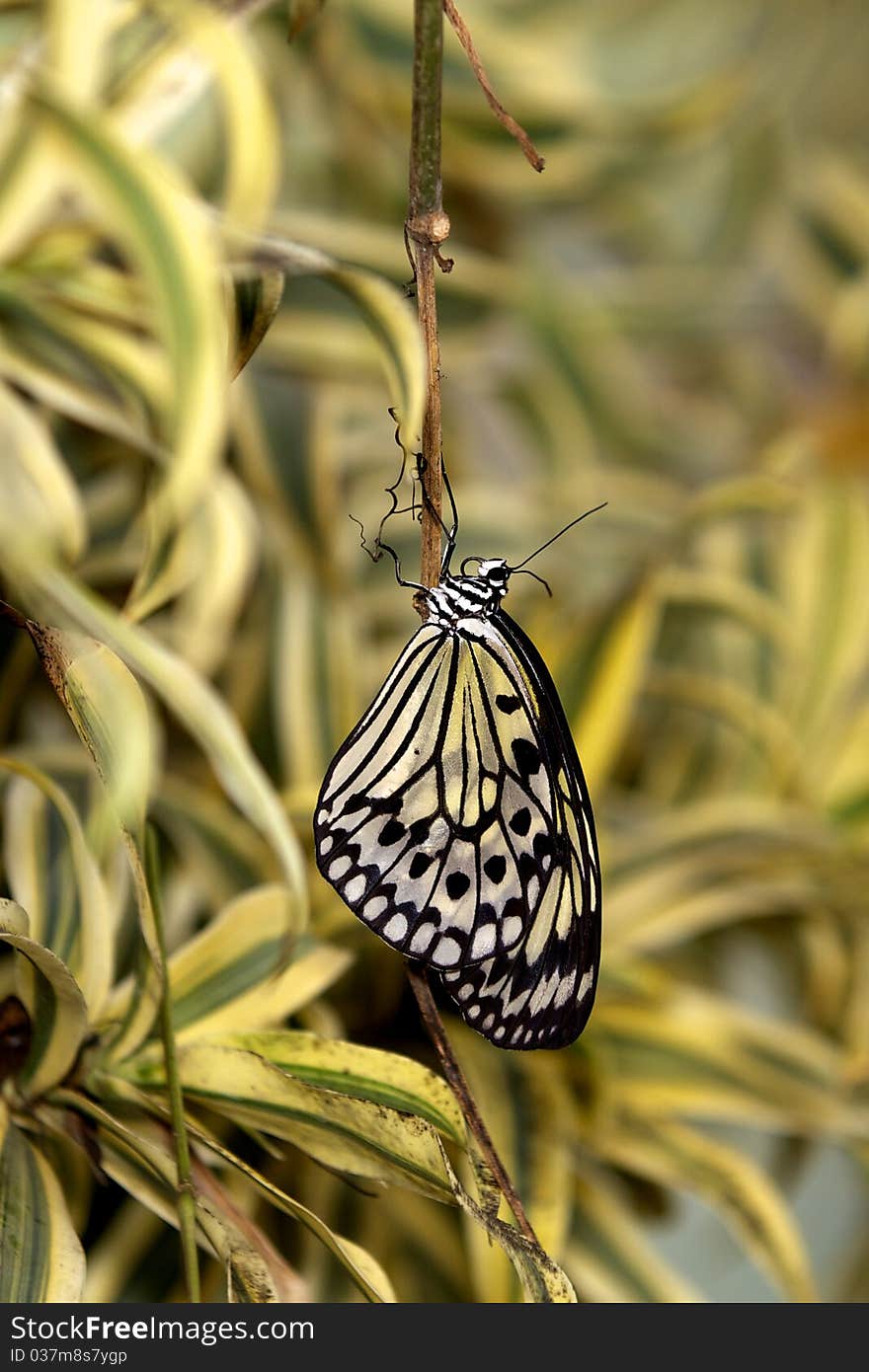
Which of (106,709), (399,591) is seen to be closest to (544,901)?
(106,709)

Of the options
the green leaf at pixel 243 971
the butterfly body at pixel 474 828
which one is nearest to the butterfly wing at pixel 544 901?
the butterfly body at pixel 474 828

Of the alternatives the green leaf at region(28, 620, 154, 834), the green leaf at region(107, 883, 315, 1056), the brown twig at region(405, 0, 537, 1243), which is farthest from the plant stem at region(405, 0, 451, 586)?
the green leaf at region(107, 883, 315, 1056)

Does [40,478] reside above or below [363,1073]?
above

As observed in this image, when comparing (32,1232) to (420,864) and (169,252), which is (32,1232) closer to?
(420,864)

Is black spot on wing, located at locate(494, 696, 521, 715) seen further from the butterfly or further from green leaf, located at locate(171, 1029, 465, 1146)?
green leaf, located at locate(171, 1029, 465, 1146)

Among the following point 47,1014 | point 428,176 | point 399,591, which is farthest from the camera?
point 399,591

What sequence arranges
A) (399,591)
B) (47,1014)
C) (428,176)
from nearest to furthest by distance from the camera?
(428,176), (47,1014), (399,591)

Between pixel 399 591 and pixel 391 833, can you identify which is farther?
pixel 399 591

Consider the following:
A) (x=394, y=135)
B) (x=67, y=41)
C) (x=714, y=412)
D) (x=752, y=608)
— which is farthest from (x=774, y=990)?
(x=67, y=41)
